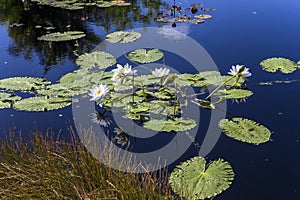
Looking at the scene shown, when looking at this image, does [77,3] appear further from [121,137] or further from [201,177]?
[201,177]

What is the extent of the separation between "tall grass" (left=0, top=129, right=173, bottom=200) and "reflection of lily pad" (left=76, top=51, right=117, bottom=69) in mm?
1768

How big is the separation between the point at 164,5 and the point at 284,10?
188cm

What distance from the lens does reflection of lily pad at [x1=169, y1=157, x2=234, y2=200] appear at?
6.61 feet

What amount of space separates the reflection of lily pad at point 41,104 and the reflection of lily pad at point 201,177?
1226 mm

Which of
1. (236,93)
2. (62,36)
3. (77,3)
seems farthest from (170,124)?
(77,3)

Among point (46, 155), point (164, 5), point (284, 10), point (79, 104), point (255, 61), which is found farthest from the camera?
point (164, 5)

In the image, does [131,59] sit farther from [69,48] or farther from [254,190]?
[254,190]

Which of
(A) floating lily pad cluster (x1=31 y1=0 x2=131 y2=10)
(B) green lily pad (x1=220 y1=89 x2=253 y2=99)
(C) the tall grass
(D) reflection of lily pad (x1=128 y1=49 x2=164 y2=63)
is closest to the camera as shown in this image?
(C) the tall grass

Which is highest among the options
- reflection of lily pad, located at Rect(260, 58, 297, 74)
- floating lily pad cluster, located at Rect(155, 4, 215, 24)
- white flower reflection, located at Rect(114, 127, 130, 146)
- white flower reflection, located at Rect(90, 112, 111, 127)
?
floating lily pad cluster, located at Rect(155, 4, 215, 24)

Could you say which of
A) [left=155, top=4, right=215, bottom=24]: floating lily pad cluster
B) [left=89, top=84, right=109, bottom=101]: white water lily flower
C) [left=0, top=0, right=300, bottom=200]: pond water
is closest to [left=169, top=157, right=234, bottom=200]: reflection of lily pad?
[left=0, top=0, right=300, bottom=200]: pond water

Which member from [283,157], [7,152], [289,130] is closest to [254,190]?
[283,157]

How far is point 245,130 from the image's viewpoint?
8.29ft

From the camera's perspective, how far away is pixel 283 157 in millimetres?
2354

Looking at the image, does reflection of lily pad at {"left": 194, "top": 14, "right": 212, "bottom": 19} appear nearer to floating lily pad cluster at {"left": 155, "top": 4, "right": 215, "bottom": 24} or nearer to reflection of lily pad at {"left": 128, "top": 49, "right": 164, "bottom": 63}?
floating lily pad cluster at {"left": 155, "top": 4, "right": 215, "bottom": 24}
